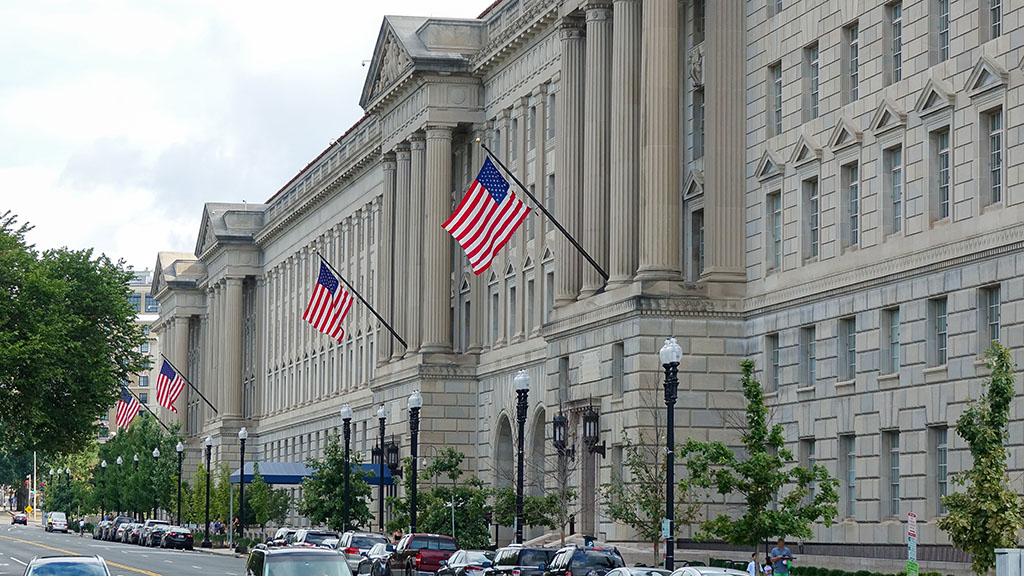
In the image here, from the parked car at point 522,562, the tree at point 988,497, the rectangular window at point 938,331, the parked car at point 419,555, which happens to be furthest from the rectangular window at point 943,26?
the parked car at point 419,555

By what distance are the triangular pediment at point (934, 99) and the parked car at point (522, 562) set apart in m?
15.1

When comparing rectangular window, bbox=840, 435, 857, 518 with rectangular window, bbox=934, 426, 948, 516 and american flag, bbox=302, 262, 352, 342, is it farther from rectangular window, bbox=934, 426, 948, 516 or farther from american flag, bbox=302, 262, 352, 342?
american flag, bbox=302, 262, 352, 342

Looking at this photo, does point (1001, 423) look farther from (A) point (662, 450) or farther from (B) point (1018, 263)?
(A) point (662, 450)

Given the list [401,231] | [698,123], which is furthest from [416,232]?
[698,123]

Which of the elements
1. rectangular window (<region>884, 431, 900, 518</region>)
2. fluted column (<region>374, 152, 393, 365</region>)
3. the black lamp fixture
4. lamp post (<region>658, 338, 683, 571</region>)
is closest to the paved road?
fluted column (<region>374, 152, 393, 365</region>)

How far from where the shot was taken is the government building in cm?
4584

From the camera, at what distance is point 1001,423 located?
112 feet

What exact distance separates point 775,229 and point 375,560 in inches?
637

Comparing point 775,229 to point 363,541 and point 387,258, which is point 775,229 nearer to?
point 363,541

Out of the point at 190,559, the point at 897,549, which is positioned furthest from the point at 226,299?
the point at 897,549

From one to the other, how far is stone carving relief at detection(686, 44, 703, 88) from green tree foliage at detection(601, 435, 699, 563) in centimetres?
1240

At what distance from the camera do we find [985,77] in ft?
147

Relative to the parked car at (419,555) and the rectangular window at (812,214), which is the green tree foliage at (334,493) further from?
the rectangular window at (812,214)

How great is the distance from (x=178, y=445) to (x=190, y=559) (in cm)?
6112
